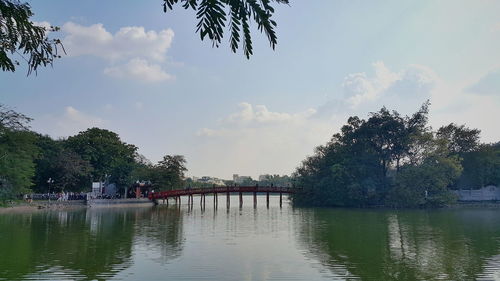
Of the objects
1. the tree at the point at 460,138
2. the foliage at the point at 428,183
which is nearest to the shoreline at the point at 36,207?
the foliage at the point at 428,183

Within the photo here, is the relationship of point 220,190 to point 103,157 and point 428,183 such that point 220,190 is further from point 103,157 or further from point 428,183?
point 428,183

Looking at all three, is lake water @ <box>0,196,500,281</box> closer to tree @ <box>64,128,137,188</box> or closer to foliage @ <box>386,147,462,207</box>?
foliage @ <box>386,147,462,207</box>

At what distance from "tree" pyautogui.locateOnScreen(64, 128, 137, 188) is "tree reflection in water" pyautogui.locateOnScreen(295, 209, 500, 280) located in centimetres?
3322

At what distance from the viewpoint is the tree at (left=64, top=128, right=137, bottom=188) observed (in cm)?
5191

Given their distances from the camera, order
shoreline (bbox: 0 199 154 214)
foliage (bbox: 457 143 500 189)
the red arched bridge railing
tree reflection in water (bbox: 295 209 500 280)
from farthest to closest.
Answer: the red arched bridge railing, foliage (bbox: 457 143 500 189), shoreline (bbox: 0 199 154 214), tree reflection in water (bbox: 295 209 500 280)

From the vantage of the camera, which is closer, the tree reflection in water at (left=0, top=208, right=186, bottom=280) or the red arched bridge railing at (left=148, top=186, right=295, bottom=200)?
the tree reflection in water at (left=0, top=208, right=186, bottom=280)

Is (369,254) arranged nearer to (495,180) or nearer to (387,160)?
(387,160)

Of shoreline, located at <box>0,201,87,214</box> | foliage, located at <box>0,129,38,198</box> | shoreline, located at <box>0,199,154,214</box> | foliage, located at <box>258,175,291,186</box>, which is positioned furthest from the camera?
foliage, located at <box>258,175,291,186</box>

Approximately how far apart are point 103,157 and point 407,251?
44802 millimetres

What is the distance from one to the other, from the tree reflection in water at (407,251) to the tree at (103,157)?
33.2 meters

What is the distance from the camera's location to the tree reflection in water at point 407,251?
12727 mm

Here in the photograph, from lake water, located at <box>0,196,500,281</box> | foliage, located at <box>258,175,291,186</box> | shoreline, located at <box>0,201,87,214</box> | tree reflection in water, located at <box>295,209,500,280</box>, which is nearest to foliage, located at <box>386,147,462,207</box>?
tree reflection in water, located at <box>295,209,500,280</box>

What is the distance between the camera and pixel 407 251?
1677 cm

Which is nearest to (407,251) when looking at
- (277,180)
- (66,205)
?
(66,205)
